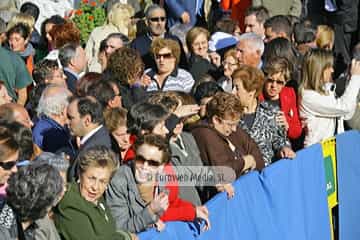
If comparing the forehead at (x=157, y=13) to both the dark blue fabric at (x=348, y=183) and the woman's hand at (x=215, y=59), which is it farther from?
the dark blue fabric at (x=348, y=183)

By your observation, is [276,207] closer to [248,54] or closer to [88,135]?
[88,135]

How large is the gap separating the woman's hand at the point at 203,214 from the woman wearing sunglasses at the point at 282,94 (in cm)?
271

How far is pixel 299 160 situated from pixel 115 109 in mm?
1996

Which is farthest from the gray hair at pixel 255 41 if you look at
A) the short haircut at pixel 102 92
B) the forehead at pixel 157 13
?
the short haircut at pixel 102 92

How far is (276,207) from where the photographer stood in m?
8.35

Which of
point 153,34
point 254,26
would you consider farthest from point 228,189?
point 254,26

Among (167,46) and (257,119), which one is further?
(167,46)

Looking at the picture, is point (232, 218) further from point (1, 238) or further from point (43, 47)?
point (43, 47)

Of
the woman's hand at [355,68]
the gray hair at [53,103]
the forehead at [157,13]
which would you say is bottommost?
the woman's hand at [355,68]

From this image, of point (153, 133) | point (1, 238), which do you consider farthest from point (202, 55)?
point (1, 238)

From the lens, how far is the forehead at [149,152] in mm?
6578

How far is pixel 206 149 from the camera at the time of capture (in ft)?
25.7

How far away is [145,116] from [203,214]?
2.98 ft

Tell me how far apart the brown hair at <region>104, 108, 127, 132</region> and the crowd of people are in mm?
12
